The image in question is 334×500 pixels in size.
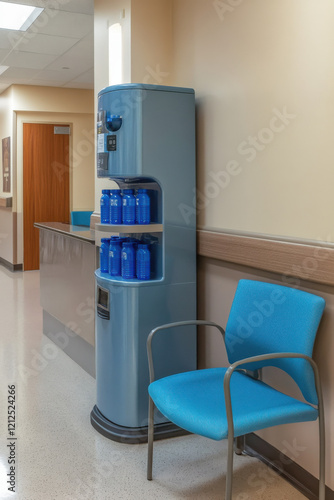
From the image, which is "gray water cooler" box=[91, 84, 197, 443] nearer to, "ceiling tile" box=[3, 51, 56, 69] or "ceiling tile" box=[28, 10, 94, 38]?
"ceiling tile" box=[28, 10, 94, 38]

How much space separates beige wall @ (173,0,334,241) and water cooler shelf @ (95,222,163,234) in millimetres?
317

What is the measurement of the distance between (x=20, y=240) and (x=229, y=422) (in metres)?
6.55

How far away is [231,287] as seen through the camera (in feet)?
8.70

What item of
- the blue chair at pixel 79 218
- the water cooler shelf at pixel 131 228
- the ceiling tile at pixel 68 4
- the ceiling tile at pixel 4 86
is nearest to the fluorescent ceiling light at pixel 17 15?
the ceiling tile at pixel 68 4

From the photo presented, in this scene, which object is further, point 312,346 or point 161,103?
point 161,103

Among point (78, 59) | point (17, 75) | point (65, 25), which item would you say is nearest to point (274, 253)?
point (65, 25)

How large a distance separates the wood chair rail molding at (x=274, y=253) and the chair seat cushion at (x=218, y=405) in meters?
0.49

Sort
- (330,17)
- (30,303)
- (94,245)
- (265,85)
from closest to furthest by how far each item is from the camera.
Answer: (330,17)
(265,85)
(94,245)
(30,303)

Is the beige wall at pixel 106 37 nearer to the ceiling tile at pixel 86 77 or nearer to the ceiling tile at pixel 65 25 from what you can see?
the ceiling tile at pixel 65 25

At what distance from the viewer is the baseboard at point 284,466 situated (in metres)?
2.15

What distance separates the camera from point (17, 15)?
454cm

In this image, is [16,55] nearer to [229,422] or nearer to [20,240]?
[20,240]

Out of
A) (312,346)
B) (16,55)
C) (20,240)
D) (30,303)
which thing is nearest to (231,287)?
(312,346)

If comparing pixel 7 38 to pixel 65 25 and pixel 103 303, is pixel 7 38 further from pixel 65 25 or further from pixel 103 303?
pixel 103 303
